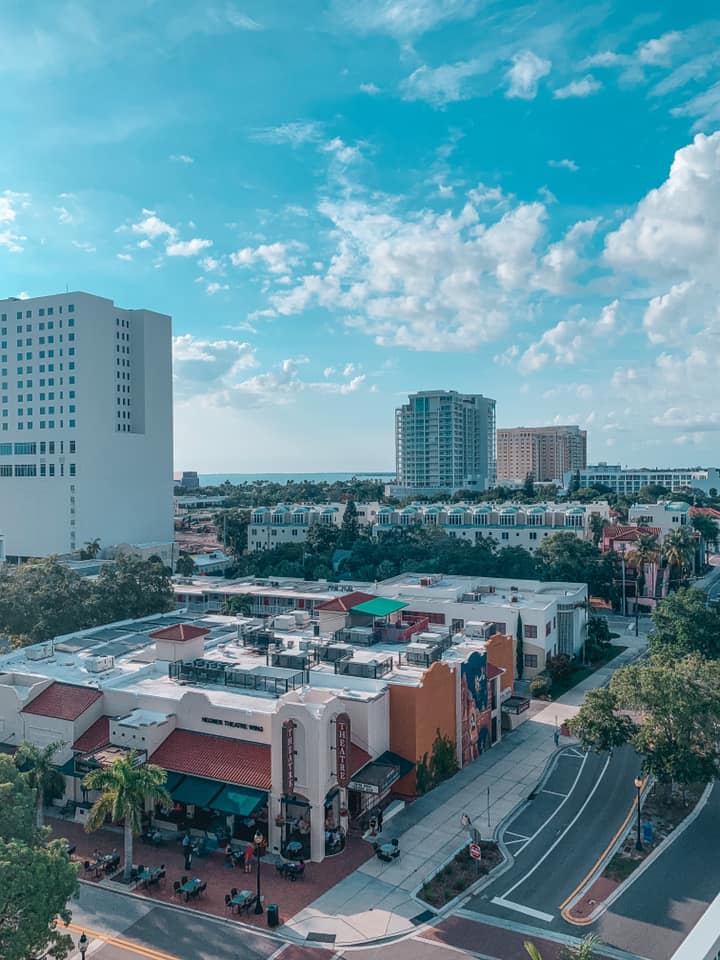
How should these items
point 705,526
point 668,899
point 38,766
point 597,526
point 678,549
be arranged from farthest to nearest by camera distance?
1. point 705,526
2. point 597,526
3. point 678,549
4. point 38,766
5. point 668,899

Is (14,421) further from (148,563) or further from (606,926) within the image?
(606,926)

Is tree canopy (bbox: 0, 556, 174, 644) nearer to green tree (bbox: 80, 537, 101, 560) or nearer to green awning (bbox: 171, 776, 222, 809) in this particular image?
green awning (bbox: 171, 776, 222, 809)

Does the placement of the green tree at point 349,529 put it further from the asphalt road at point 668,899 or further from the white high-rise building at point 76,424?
the asphalt road at point 668,899

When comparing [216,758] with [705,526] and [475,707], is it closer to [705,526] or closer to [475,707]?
[475,707]

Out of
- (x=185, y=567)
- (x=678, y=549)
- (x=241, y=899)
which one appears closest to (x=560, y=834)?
(x=241, y=899)

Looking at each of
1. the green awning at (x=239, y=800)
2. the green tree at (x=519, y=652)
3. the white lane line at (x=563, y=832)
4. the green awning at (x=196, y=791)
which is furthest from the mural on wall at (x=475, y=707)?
the green awning at (x=196, y=791)
